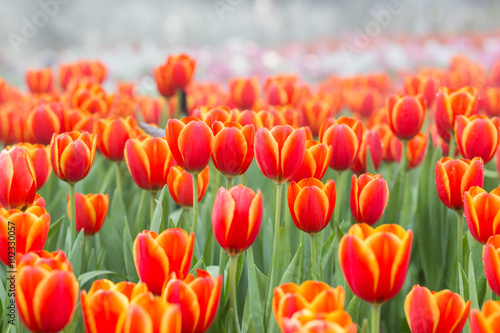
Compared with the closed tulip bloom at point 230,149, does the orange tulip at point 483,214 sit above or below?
below

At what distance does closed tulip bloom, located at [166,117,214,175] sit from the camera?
1.07 metres

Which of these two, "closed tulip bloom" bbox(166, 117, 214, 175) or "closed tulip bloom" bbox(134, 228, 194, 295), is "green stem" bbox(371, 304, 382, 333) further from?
"closed tulip bloom" bbox(166, 117, 214, 175)

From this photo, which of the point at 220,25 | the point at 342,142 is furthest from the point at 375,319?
the point at 220,25

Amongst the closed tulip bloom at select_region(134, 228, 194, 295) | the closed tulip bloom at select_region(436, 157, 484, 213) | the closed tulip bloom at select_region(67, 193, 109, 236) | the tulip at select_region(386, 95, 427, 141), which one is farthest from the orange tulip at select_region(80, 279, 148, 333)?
the tulip at select_region(386, 95, 427, 141)

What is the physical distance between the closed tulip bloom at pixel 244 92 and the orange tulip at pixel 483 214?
4.91 feet

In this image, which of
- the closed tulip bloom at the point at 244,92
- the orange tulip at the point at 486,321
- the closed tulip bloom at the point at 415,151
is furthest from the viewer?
the closed tulip bloom at the point at 244,92

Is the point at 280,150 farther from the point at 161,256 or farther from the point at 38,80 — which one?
the point at 38,80

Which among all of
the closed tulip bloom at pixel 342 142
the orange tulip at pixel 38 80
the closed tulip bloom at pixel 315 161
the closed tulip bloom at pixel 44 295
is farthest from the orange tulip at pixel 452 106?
the orange tulip at pixel 38 80

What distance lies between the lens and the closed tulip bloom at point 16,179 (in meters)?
1.11

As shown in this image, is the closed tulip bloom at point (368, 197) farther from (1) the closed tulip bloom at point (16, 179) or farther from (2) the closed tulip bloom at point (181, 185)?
(1) the closed tulip bloom at point (16, 179)

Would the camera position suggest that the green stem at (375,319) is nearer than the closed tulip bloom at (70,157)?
Yes

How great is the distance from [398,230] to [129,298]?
405mm

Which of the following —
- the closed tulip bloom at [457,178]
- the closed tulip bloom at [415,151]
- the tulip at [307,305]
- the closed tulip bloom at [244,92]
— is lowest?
the tulip at [307,305]

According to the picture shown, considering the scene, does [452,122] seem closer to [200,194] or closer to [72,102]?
[200,194]
